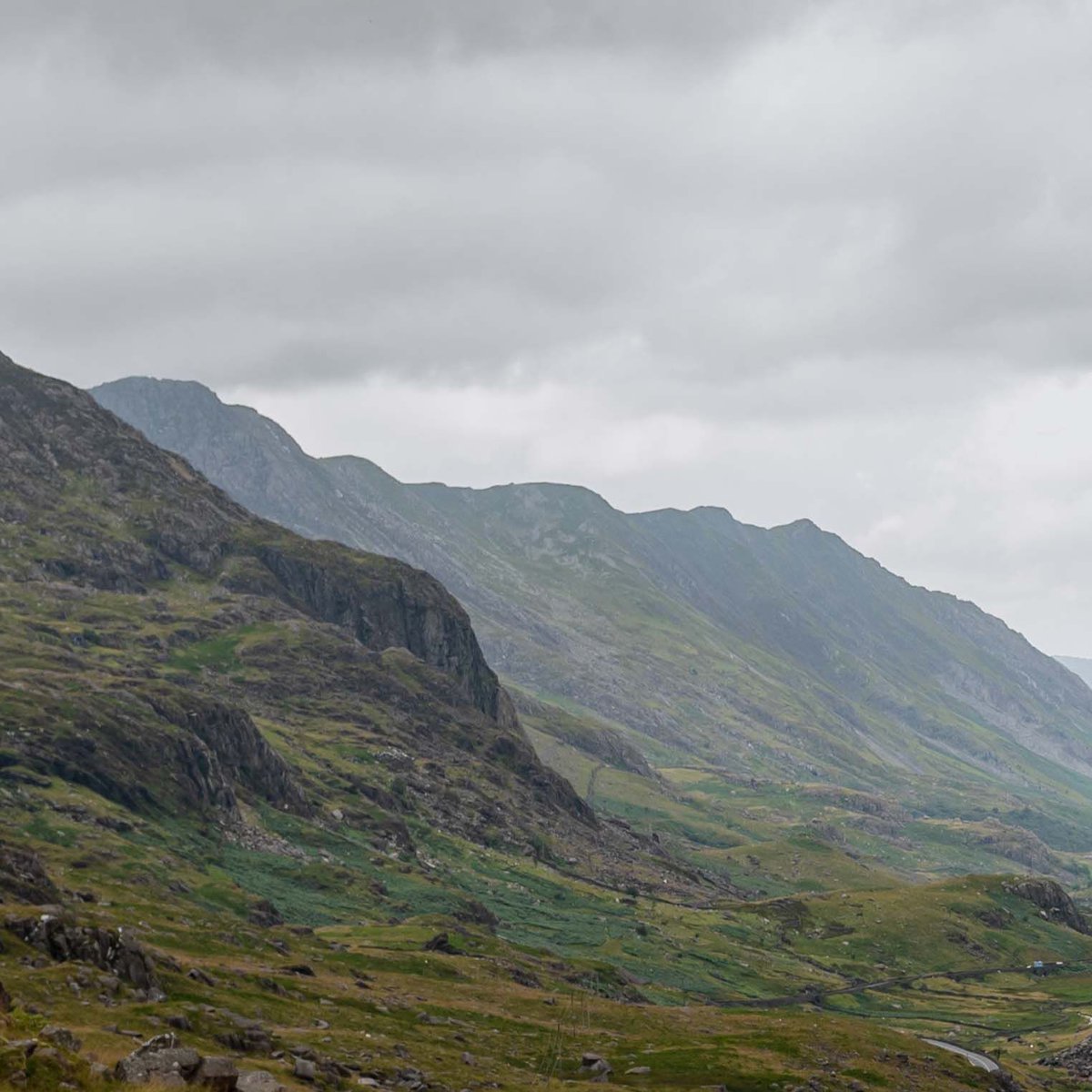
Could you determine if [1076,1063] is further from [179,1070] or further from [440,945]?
[179,1070]

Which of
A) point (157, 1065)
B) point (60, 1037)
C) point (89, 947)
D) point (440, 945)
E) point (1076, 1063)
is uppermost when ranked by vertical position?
point (157, 1065)

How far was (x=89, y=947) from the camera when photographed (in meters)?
92.4

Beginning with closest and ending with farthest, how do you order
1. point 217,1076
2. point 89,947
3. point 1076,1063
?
point 217,1076
point 89,947
point 1076,1063

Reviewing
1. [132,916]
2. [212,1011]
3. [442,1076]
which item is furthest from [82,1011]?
[132,916]

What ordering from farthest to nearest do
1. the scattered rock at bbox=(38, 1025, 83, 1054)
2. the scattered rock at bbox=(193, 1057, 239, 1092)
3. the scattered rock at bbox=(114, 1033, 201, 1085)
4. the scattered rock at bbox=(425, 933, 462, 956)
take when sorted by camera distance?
1. the scattered rock at bbox=(425, 933, 462, 956)
2. the scattered rock at bbox=(38, 1025, 83, 1054)
3. the scattered rock at bbox=(193, 1057, 239, 1092)
4. the scattered rock at bbox=(114, 1033, 201, 1085)

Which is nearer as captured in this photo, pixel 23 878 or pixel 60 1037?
pixel 60 1037

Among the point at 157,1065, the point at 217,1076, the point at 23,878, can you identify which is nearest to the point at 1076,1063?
the point at 23,878

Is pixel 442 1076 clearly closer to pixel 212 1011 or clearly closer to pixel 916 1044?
pixel 212 1011

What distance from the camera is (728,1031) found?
161125 mm

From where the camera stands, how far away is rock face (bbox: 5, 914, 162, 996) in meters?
90.8

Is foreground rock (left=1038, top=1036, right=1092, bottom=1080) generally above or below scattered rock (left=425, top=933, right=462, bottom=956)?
below

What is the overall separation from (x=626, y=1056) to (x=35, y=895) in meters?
61.6

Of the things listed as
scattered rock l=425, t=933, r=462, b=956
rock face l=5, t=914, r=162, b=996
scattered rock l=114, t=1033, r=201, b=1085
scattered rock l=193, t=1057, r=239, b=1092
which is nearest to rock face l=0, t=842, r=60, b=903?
rock face l=5, t=914, r=162, b=996

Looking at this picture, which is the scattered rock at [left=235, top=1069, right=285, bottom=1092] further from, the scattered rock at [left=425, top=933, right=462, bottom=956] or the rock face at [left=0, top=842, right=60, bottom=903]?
the scattered rock at [left=425, top=933, right=462, bottom=956]
